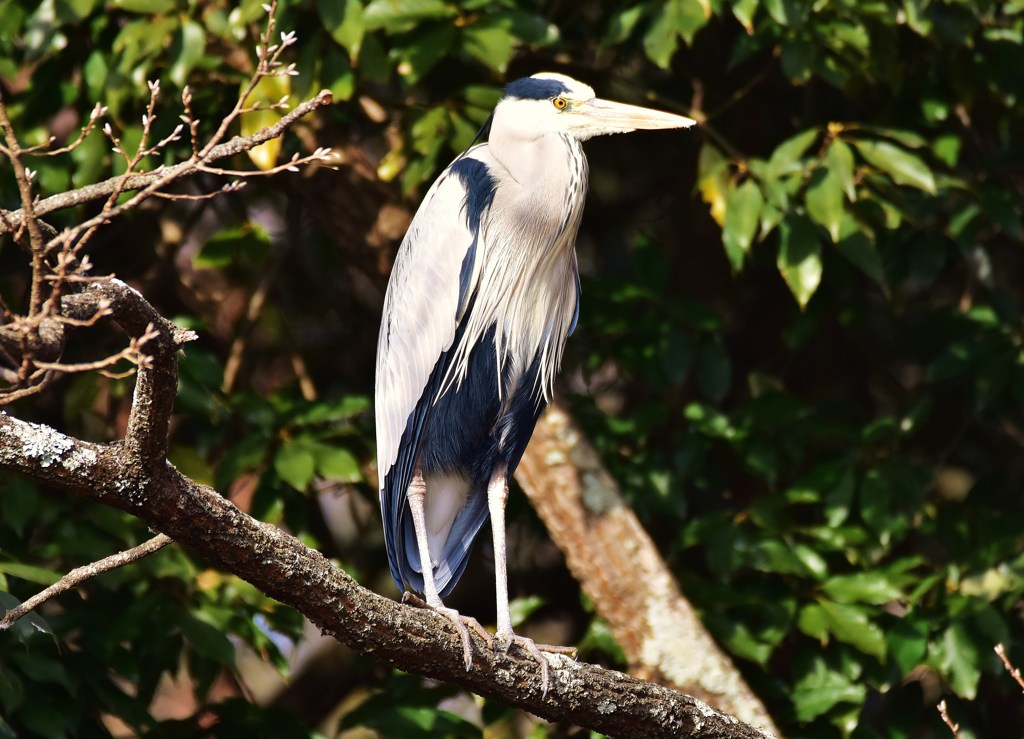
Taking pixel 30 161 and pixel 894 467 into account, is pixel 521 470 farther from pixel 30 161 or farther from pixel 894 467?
pixel 30 161

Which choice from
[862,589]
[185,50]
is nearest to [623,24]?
[185,50]

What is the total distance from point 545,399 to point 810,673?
97 cm

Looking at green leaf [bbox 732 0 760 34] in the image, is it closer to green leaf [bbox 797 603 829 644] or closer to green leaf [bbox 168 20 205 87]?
green leaf [bbox 168 20 205 87]

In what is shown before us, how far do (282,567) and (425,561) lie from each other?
849mm

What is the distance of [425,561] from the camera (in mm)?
2467

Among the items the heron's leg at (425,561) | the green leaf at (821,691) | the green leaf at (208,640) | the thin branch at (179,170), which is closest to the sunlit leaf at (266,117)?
the heron's leg at (425,561)

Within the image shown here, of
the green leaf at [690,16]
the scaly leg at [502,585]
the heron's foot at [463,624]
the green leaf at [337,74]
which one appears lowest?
the scaly leg at [502,585]

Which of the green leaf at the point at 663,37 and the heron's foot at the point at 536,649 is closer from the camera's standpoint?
the heron's foot at the point at 536,649

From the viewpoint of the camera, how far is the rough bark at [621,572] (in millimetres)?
2928

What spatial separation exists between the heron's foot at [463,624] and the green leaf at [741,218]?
996 mm

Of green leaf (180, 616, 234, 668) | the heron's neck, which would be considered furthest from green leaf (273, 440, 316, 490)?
the heron's neck

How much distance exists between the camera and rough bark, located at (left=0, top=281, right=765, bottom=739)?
1.41 meters

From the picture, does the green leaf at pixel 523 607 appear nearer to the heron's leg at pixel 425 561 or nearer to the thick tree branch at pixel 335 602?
the heron's leg at pixel 425 561

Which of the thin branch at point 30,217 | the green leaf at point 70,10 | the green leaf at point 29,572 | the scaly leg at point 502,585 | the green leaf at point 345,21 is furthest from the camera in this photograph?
the green leaf at point 70,10
